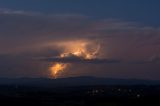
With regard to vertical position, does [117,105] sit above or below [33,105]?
below

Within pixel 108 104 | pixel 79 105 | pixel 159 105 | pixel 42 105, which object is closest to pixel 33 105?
pixel 42 105

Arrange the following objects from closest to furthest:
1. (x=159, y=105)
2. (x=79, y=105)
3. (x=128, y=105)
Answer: (x=159, y=105), (x=128, y=105), (x=79, y=105)

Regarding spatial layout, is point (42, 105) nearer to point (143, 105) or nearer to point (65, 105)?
point (65, 105)

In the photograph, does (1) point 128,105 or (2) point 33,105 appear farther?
(2) point 33,105

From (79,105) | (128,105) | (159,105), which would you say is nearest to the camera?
(159,105)

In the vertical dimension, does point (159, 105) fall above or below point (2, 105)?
below

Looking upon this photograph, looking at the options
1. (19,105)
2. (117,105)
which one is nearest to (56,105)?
(19,105)

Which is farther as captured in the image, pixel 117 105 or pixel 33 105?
Answer: pixel 33 105

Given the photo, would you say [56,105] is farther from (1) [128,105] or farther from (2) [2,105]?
(1) [128,105]
